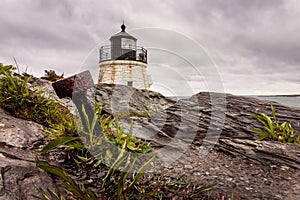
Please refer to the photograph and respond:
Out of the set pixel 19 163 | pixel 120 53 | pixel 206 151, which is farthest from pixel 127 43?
pixel 19 163

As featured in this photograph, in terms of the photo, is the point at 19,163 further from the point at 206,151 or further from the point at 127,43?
the point at 127,43

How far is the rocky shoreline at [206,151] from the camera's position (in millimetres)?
2799

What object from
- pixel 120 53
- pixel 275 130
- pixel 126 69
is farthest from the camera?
pixel 120 53

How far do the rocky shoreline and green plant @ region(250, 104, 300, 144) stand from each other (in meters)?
0.21

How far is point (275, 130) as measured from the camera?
195 inches

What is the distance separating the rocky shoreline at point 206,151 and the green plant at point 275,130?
0.21 m

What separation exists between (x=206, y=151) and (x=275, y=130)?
1633mm

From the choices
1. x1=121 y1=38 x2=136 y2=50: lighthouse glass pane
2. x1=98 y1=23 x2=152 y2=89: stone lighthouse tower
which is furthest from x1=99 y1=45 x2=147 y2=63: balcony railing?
x1=121 y1=38 x2=136 y2=50: lighthouse glass pane

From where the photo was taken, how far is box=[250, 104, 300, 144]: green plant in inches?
181

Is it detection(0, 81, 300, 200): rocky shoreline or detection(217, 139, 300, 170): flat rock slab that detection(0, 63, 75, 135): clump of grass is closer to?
detection(0, 81, 300, 200): rocky shoreline

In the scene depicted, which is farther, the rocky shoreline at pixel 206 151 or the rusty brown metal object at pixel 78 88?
the rusty brown metal object at pixel 78 88

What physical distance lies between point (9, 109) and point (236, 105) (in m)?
5.62

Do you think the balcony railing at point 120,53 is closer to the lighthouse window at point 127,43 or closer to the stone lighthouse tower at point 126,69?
the stone lighthouse tower at point 126,69

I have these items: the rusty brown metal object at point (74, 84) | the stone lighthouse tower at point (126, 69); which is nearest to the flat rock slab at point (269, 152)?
the rusty brown metal object at point (74, 84)
